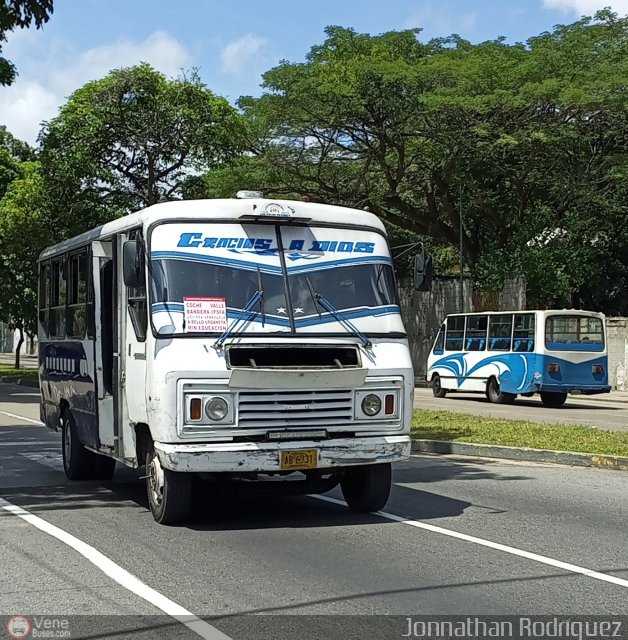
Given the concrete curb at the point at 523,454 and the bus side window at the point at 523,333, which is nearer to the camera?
the concrete curb at the point at 523,454

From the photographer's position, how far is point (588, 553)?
8.21 metres

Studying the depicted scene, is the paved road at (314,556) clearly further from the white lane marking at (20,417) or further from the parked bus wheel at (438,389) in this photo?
the parked bus wheel at (438,389)

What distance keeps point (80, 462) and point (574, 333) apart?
1814cm

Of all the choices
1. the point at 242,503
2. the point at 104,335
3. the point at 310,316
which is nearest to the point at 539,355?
the point at 242,503

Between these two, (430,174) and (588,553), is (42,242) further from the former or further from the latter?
(588,553)

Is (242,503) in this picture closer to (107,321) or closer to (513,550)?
(107,321)

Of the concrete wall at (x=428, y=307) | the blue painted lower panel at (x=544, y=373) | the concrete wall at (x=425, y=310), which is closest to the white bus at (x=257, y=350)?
the blue painted lower panel at (x=544, y=373)

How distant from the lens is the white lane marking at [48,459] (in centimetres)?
1414

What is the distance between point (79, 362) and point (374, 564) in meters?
5.38

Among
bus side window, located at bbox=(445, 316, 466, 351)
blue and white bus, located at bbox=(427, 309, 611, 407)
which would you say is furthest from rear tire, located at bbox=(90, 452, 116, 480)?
bus side window, located at bbox=(445, 316, 466, 351)

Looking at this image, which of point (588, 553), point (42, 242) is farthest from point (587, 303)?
point (588, 553)

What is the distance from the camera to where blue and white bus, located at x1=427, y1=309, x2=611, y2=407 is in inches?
1083

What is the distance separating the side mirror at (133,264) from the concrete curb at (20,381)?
28648mm

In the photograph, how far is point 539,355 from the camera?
2747 centimetres
